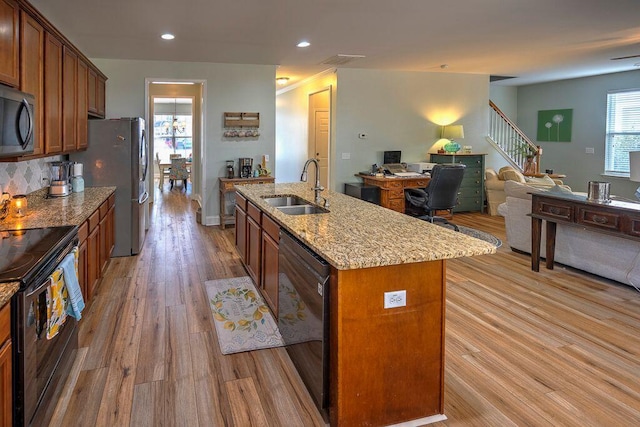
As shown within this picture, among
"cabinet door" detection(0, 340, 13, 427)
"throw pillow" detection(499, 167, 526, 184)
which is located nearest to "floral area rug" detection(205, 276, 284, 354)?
"cabinet door" detection(0, 340, 13, 427)

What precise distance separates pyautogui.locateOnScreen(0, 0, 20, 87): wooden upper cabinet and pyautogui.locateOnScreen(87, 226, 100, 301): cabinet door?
1367 mm

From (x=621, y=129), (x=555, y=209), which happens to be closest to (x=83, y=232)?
(x=555, y=209)

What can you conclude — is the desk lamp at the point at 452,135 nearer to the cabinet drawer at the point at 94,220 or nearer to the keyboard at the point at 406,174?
the keyboard at the point at 406,174

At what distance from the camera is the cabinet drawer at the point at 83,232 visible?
10.7 ft

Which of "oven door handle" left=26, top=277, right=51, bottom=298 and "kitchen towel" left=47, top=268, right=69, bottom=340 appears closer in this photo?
"oven door handle" left=26, top=277, right=51, bottom=298

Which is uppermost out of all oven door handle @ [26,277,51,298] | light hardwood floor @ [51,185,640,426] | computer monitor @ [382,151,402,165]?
computer monitor @ [382,151,402,165]

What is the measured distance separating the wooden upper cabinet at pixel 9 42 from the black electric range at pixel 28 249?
856mm

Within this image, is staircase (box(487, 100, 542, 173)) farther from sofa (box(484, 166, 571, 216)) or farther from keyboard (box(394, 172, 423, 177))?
keyboard (box(394, 172, 423, 177))

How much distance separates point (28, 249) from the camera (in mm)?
2240

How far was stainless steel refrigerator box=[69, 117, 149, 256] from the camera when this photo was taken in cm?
515

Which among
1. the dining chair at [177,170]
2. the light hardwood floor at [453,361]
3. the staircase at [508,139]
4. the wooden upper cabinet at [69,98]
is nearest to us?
the light hardwood floor at [453,361]

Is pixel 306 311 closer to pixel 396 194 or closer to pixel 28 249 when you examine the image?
pixel 28 249

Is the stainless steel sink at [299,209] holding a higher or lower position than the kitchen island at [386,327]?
higher

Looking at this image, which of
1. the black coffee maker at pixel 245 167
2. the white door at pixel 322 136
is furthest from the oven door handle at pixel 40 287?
the white door at pixel 322 136
